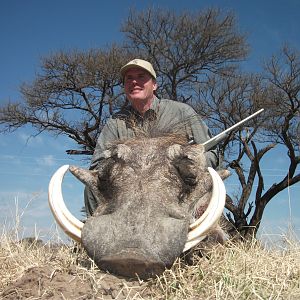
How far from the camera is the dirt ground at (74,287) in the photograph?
2.59 metres

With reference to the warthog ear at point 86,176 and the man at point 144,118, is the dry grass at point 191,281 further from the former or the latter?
the man at point 144,118

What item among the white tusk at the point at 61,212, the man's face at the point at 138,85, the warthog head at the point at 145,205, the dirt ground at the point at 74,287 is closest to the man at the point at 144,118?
the man's face at the point at 138,85

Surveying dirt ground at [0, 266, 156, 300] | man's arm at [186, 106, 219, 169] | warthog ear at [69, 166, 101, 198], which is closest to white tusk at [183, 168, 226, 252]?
dirt ground at [0, 266, 156, 300]

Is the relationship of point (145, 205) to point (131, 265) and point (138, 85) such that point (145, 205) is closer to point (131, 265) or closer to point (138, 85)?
point (131, 265)

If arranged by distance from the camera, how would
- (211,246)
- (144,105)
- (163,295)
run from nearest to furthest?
(163,295) < (211,246) < (144,105)

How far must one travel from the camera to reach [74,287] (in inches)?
106

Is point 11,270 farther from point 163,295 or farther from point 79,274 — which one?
point 163,295

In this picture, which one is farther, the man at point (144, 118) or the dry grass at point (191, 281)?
the man at point (144, 118)

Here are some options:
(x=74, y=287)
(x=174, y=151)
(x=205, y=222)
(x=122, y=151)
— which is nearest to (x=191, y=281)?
(x=205, y=222)

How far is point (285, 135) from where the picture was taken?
1623 cm

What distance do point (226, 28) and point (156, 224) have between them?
16.2 metres

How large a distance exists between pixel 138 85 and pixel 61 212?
86.9 inches

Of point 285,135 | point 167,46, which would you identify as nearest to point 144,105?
point 285,135

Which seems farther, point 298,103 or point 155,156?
point 298,103
